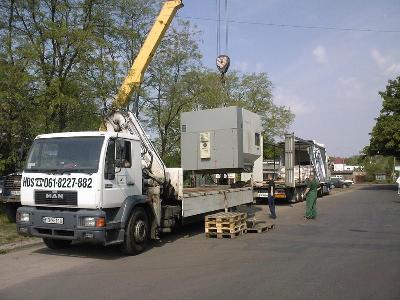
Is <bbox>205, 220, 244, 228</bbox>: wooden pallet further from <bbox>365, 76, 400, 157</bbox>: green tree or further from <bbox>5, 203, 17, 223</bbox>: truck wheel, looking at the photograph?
<bbox>365, 76, 400, 157</bbox>: green tree

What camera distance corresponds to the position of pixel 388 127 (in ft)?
142

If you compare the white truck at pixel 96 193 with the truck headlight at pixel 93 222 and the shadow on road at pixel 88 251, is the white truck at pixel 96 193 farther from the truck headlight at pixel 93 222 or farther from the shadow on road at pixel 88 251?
the shadow on road at pixel 88 251

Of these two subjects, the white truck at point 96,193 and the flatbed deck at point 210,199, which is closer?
the white truck at point 96,193

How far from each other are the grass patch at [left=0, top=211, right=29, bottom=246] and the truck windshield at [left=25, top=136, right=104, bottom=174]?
99.5 inches

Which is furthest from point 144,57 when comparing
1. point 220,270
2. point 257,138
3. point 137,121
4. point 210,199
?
point 220,270

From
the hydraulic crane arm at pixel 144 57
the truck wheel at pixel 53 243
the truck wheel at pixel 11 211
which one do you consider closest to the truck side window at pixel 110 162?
the truck wheel at pixel 53 243

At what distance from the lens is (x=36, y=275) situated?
7.66 m

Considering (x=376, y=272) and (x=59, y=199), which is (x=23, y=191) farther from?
(x=376, y=272)

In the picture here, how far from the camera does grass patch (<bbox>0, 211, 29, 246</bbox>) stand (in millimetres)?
10882

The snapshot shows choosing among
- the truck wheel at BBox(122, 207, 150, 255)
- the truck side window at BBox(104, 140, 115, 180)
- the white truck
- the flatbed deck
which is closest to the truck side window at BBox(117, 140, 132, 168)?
the white truck

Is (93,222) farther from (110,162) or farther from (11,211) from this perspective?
(11,211)

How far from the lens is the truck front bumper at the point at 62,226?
8.54 m

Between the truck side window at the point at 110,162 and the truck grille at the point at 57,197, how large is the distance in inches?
27.3

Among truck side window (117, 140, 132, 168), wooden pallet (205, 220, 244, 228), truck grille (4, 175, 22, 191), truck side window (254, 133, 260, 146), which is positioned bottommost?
wooden pallet (205, 220, 244, 228)
